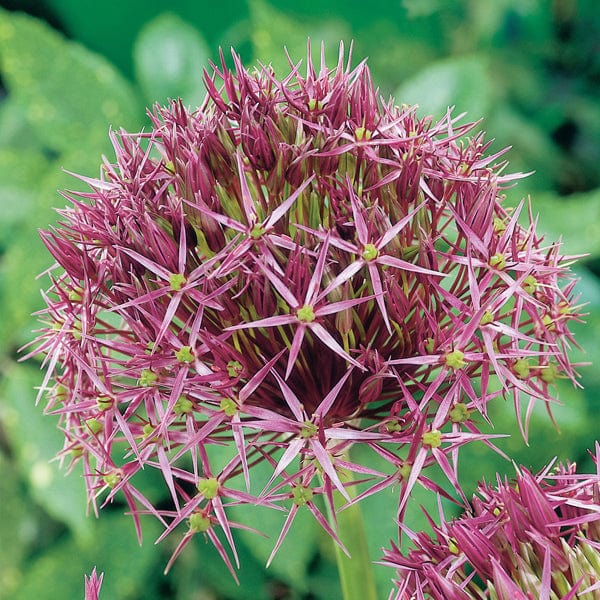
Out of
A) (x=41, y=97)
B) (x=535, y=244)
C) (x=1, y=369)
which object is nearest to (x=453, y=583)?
(x=535, y=244)

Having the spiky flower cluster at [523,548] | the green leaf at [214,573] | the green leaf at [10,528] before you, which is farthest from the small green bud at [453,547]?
the green leaf at [10,528]

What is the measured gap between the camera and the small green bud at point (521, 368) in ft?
1.69

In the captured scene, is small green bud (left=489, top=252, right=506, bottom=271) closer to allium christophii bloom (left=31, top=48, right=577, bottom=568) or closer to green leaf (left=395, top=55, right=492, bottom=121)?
allium christophii bloom (left=31, top=48, right=577, bottom=568)

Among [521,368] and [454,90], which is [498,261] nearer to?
[521,368]

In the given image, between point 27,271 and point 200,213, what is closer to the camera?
point 200,213

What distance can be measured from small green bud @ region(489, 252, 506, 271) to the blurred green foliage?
1.22 ft

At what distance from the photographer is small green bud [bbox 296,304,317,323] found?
0.44 meters

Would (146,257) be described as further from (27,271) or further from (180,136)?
(27,271)

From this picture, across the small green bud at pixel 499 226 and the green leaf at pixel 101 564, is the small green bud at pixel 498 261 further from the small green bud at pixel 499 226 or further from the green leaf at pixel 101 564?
the green leaf at pixel 101 564

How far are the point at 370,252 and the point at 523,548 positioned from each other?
18 cm

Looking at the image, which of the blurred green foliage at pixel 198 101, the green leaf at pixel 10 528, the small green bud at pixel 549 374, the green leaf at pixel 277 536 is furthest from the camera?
the green leaf at pixel 10 528

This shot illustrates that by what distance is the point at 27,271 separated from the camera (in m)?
0.97

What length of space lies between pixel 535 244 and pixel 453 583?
23 centimetres

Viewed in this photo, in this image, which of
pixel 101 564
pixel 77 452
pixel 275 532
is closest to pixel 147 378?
pixel 77 452
